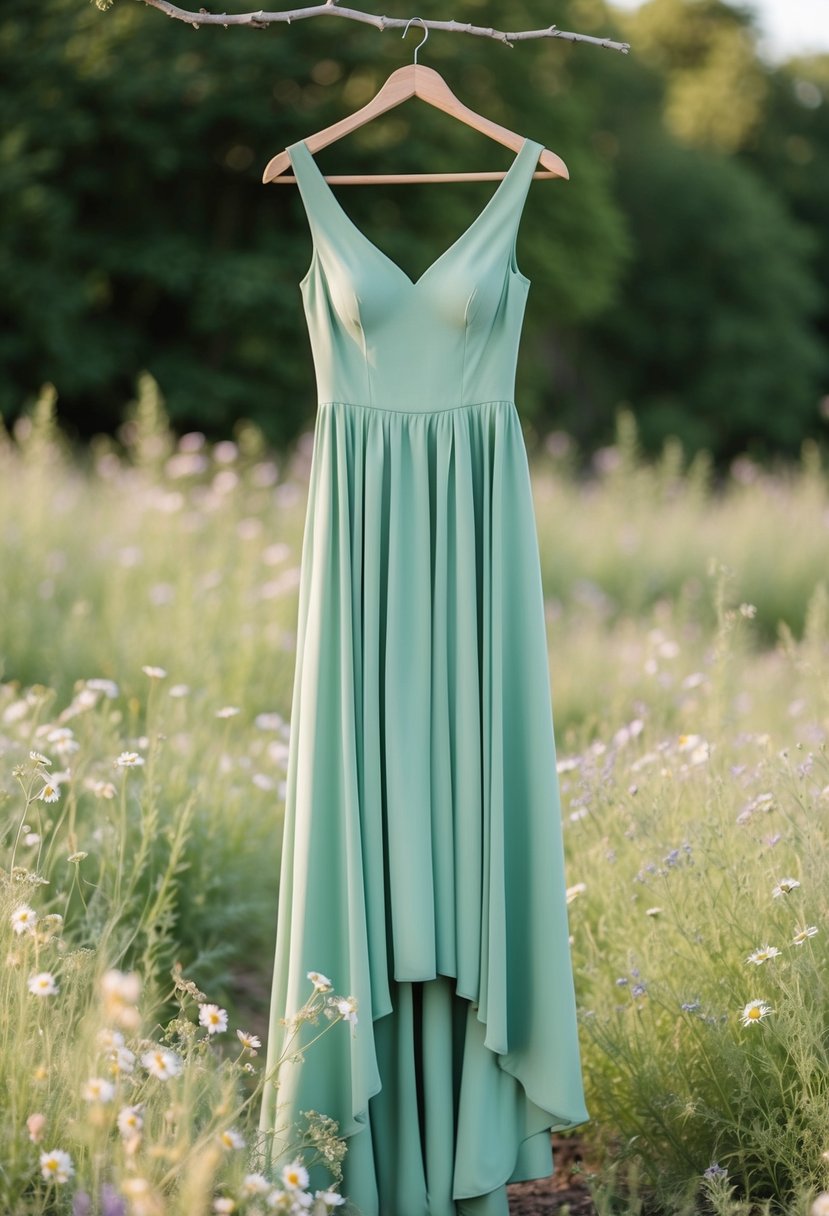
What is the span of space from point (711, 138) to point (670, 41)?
2.13 metres

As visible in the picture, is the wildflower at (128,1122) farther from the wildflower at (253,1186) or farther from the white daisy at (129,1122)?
the wildflower at (253,1186)

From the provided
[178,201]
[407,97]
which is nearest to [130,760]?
[407,97]

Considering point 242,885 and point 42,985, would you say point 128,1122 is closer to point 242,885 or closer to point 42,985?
point 42,985

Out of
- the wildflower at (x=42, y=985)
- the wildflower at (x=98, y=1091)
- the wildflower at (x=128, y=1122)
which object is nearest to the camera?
the wildflower at (x=98, y=1091)

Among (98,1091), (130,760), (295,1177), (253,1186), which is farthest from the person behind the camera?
(130,760)

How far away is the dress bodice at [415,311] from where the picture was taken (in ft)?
6.38

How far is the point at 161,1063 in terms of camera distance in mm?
1571

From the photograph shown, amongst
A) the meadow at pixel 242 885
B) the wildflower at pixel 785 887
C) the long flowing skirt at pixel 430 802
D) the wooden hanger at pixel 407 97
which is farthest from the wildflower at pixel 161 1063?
the wooden hanger at pixel 407 97

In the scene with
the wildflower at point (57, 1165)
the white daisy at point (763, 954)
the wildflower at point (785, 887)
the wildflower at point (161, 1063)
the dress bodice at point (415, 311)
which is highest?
the dress bodice at point (415, 311)

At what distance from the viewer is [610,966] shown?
2492 mm

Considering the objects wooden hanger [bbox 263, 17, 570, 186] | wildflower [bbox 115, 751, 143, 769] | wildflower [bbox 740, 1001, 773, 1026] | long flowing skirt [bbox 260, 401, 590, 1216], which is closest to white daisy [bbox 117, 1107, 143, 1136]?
long flowing skirt [bbox 260, 401, 590, 1216]

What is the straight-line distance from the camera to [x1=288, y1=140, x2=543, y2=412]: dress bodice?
1.94 meters

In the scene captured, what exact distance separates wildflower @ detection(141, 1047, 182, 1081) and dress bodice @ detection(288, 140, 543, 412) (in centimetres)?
103

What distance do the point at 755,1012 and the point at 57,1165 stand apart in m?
1.08
